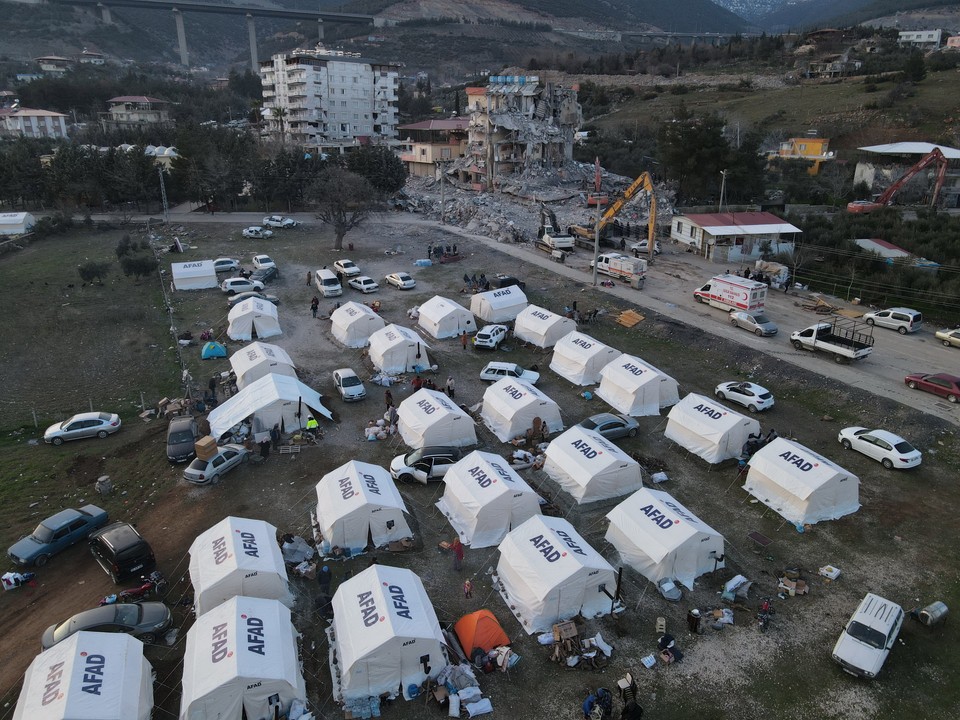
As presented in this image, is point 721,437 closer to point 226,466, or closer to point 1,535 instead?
point 226,466

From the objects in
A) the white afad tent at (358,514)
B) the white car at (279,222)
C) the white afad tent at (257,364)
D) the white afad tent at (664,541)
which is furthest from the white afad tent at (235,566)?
the white car at (279,222)

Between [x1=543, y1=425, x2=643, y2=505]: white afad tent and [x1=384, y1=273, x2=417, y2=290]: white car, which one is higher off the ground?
[x1=384, y1=273, x2=417, y2=290]: white car

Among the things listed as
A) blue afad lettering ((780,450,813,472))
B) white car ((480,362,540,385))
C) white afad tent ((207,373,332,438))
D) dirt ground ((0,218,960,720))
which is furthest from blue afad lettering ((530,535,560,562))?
white car ((480,362,540,385))

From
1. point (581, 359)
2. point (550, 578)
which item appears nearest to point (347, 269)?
point (581, 359)

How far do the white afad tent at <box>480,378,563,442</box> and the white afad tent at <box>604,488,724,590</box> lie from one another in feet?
21.6

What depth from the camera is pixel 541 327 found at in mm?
31797

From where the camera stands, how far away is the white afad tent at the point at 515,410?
23266 mm

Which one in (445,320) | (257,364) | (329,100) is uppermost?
(329,100)

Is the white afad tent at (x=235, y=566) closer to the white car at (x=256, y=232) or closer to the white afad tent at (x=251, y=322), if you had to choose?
the white afad tent at (x=251, y=322)

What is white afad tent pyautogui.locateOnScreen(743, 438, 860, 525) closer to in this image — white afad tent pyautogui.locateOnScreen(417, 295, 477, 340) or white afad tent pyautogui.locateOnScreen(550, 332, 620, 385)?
white afad tent pyautogui.locateOnScreen(550, 332, 620, 385)

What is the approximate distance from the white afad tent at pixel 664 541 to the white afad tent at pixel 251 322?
21885mm

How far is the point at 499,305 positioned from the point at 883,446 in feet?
63.9

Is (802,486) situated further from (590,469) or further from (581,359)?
(581,359)

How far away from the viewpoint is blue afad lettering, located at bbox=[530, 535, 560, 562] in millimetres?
15164
